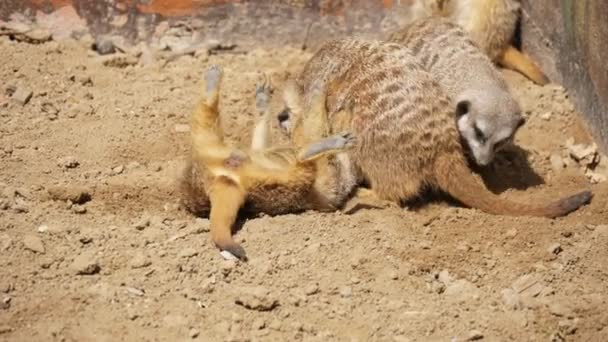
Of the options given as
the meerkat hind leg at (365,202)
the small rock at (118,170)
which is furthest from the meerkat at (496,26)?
the small rock at (118,170)

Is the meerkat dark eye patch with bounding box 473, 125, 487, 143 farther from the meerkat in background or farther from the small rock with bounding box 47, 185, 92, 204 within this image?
the small rock with bounding box 47, 185, 92, 204

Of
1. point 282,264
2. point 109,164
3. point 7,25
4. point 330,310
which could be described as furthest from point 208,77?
point 7,25

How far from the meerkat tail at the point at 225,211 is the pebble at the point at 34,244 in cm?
45

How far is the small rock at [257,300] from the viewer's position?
2506mm

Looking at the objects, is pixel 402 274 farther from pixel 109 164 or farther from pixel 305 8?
pixel 305 8

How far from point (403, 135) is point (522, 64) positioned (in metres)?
1.11

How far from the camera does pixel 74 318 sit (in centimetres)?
240

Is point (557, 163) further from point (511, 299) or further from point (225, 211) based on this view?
point (225, 211)

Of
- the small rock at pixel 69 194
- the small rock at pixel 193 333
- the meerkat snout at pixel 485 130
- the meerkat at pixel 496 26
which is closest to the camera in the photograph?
the small rock at pixel 193 333

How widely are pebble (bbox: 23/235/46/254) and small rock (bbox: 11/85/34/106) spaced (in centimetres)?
93

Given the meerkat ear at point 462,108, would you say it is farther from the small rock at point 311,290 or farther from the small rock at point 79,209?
the small rock at point 79,209

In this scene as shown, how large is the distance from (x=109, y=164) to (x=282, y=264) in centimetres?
83

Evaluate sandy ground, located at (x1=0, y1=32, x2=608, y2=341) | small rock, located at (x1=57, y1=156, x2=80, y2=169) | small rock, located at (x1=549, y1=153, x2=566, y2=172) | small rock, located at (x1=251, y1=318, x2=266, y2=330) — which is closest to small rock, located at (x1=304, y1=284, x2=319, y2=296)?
sandy ground, located at (x1=0, y1=32, x2=608, y2=341)

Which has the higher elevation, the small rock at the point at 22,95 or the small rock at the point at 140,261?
the small rock at the point at 22,95
